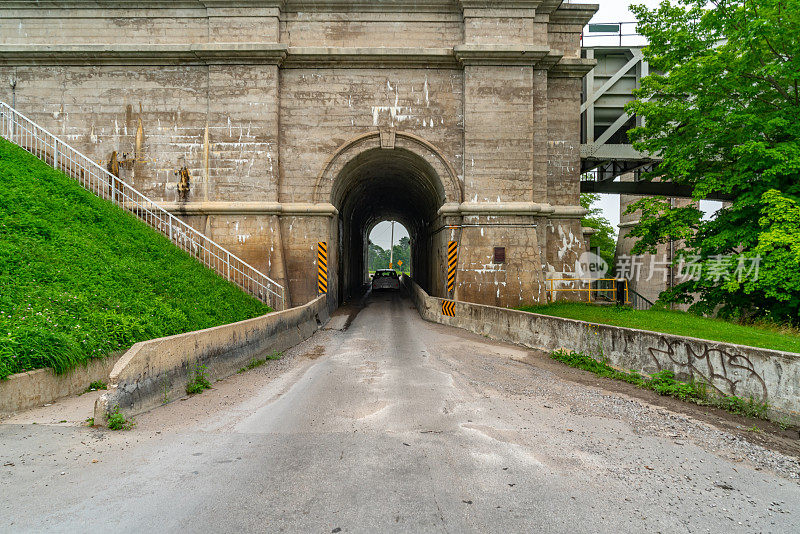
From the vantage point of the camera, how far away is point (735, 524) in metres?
2.86

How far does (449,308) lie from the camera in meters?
14.3

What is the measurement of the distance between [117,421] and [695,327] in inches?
440

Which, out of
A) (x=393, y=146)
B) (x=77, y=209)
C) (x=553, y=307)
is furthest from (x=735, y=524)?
(x=393, y=146)

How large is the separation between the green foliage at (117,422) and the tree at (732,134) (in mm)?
14625

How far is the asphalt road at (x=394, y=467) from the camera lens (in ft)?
9.29

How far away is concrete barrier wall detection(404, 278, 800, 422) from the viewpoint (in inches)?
193

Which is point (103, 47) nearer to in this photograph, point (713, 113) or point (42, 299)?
point (42, 299)

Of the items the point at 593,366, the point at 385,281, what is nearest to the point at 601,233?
the point at 385,281

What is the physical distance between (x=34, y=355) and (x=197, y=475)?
3.33 m

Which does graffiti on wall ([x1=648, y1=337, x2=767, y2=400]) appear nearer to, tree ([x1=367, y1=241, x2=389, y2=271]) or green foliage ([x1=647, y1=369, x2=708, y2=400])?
green foliage ([x1=647, y1=369, x2=708, y2=400])

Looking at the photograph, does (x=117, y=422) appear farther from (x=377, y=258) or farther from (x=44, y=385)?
(x=377, y=258)

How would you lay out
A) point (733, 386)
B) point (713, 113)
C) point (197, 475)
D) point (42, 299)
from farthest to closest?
point (713, 113) → point (42, 299) → point (733, 386) → point (197, 475)

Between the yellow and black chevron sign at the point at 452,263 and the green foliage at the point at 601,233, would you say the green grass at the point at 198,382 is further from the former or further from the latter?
the green foliage at the point at 601,233

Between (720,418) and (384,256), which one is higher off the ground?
(384,256)
